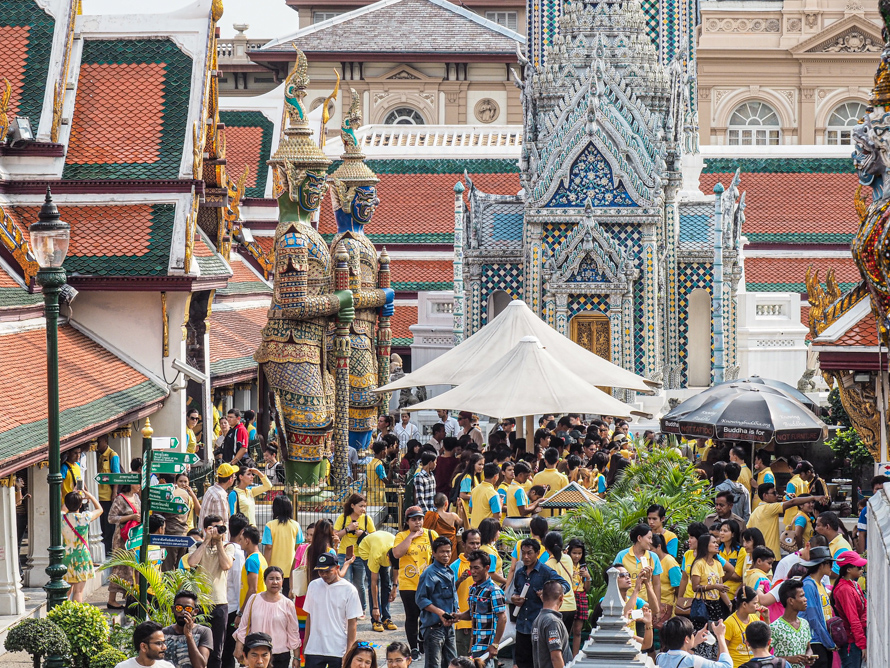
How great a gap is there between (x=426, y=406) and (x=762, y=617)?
343 inches

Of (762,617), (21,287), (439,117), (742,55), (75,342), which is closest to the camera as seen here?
(762,617)

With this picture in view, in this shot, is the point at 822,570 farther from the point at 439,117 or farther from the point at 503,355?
the point at 439,117

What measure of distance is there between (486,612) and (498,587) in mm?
258

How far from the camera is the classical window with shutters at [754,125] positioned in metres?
56.0

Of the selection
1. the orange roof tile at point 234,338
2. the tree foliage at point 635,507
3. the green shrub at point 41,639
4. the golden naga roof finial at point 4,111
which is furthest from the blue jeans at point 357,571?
the orange roof tile at point 234,338

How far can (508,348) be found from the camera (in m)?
20.4

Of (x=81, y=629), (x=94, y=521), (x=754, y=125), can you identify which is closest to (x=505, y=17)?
(x=754, y=125)

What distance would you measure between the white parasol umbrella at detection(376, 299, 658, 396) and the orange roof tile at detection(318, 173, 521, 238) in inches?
740

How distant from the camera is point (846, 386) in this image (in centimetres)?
1472

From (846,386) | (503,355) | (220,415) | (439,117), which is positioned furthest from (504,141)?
(846,386)

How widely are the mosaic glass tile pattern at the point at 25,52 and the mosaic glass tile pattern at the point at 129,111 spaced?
0.97m

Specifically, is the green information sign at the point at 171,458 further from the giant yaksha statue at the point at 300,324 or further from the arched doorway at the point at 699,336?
the arched doorway at the point at 699,336

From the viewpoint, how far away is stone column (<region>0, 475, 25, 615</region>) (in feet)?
45.4

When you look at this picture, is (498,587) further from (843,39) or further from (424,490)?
(843,39)
